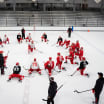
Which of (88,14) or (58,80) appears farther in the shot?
(88,14)

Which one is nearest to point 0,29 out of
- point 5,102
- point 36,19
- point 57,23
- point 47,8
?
point 36,19

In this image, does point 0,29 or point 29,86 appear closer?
point 29,86

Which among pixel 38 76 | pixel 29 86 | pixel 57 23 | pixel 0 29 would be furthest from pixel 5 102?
pixel 57 23

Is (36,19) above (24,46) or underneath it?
above

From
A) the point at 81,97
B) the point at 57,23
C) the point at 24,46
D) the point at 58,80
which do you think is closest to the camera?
the point at 81,97

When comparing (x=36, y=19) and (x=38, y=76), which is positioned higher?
(x=36, y=19)

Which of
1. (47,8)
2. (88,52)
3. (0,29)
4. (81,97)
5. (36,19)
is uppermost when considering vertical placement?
(47,8)

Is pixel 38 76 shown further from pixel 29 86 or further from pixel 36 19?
pixel 36 19

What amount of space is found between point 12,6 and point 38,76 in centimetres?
2411

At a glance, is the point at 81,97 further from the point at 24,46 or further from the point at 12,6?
the point at 12,6

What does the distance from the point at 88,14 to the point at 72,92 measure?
24242 mm

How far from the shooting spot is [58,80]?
696 centimetres

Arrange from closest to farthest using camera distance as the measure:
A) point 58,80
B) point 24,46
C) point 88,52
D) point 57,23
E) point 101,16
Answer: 1. point 58,80
2. point 88,52
3. point 24,46
4. point 57,23
5. point 101,16

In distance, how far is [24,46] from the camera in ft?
41.8
